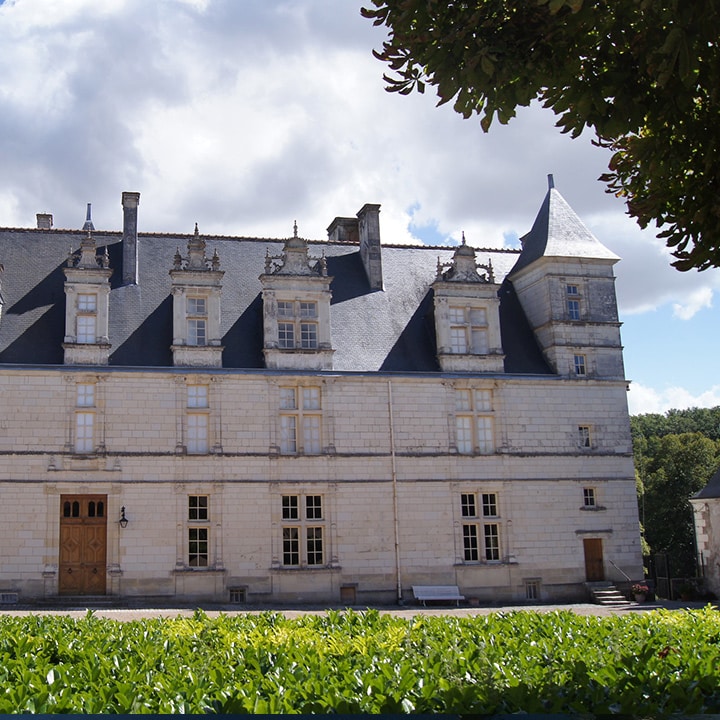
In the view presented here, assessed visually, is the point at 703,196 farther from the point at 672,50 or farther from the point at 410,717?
the point at 410,717

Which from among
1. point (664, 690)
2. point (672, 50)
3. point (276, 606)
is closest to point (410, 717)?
point (664, 690)

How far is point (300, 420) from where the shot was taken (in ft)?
78.8

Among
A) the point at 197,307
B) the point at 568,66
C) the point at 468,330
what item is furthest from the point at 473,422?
the point at 568,66

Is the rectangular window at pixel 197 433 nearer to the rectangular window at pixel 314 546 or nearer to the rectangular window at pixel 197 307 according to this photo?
the rectangular window at pixel 197 307

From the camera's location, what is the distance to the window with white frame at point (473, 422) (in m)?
25.0

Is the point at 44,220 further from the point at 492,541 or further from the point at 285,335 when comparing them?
the point at 492,541

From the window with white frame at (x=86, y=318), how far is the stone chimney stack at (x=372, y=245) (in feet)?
25.5

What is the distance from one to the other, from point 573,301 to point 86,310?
13094mm

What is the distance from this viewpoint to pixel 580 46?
24.6 feet

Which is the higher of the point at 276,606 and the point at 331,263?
the point at 331,263

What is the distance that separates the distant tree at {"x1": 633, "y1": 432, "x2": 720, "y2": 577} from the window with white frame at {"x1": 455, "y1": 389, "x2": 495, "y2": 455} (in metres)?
21.2

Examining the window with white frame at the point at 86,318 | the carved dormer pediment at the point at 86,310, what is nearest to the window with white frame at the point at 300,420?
the carved dormer pediment at the point at 86,310

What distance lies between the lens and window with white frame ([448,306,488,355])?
25.7 metres

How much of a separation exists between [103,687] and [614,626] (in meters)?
5.43
